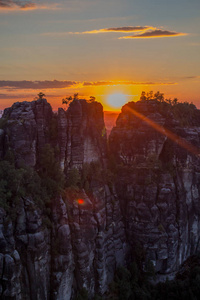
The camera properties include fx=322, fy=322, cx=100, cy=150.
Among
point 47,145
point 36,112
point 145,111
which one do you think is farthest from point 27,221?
point 145,111

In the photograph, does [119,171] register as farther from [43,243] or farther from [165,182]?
[43,243]

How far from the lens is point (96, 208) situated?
5994cm

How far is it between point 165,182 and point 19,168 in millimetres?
30462

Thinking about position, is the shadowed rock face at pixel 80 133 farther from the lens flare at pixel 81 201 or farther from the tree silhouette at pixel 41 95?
the lens flare at pixel 81 201

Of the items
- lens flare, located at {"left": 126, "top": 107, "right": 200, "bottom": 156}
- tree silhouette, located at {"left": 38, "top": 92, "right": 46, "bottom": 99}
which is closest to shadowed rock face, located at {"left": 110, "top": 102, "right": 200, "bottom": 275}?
lens flare, located at {"left": 126, "top": 107, "right": 200, "bottom": 156}

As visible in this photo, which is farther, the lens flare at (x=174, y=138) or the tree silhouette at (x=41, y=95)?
the lens flare at (x=174, y=138)

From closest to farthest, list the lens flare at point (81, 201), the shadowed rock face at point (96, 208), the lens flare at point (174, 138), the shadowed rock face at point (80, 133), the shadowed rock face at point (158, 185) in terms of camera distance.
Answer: the shadowed rock face at point (96, 208)
the lens flare at point (81, 201)
the shadowed rock face at point (80, 133)
the shadowed rock face at point (158, 185)
the lens flare at point (174, 138)

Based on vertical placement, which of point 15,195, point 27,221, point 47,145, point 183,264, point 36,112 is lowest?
point 183,264

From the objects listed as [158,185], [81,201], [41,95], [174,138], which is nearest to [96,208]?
[81,201]

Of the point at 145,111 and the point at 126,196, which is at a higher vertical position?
the point at 145,111

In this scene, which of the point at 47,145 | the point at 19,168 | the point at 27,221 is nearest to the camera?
the point at 27,221

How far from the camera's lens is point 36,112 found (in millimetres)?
58281

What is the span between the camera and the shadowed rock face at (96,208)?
46.6 meters

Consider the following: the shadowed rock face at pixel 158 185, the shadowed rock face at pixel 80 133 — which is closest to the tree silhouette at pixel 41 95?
the shadowed rock face at pixel 80 133
